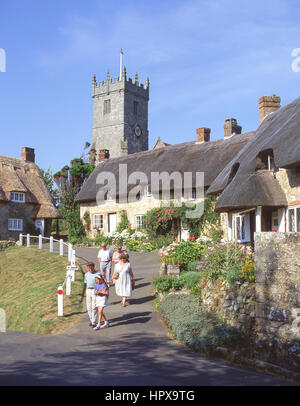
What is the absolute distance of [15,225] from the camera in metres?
33.7

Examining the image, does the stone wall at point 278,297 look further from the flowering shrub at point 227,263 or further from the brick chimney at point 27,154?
the brick chimney at point 27,154

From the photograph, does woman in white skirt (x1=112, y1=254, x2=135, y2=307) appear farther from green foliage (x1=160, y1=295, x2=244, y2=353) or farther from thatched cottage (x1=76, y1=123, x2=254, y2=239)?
thatched cottage (x1=76, y1=123, x2=254, y2=239)

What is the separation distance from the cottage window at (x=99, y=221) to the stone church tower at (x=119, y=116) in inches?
1094

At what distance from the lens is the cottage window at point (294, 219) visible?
14.5 metres

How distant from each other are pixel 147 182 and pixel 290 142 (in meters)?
16.3

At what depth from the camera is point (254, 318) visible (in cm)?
962

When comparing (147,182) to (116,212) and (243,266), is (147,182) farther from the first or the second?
(243,266)

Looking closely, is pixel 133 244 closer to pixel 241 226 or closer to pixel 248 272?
pixel 241 226

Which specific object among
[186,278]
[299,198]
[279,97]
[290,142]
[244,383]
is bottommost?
[244,383]

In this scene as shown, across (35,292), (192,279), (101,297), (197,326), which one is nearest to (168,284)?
(192,279)

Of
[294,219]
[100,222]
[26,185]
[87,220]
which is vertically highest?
[26,185]

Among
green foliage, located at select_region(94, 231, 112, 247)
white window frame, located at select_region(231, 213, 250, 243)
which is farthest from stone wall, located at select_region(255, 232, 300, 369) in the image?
green foliage, located at select_region(94, 231, 112, 247)

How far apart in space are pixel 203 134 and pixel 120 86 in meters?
34.5

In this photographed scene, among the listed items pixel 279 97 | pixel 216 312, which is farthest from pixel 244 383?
pixel 279 97
